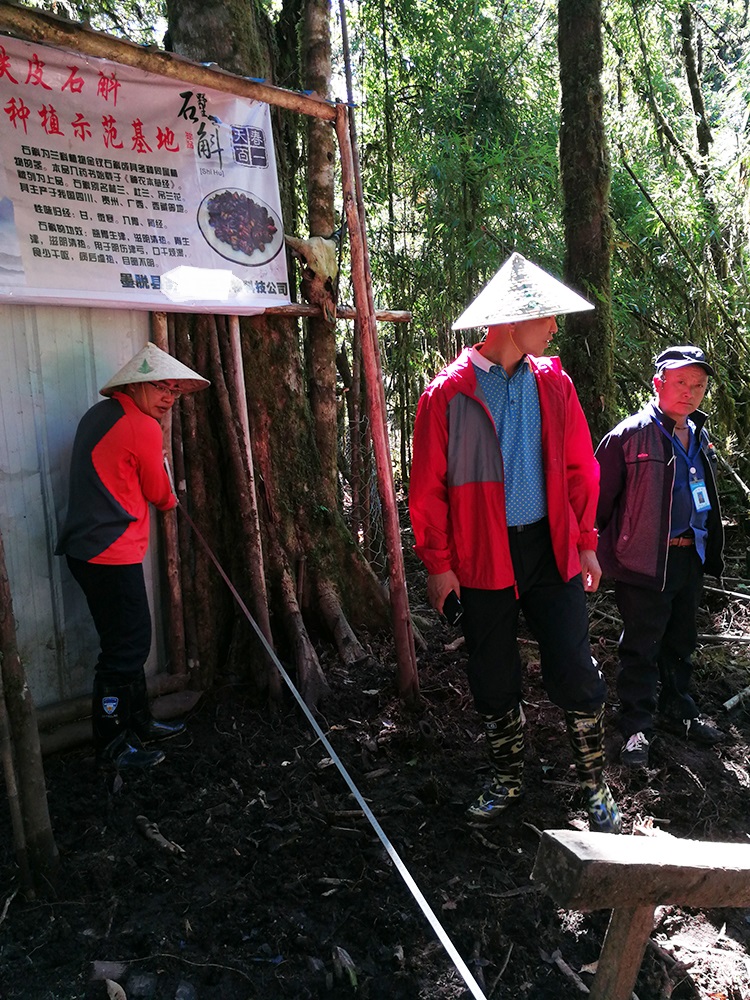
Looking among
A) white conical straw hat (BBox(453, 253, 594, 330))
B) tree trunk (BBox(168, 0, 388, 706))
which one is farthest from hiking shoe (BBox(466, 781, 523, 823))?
white conical straw hat (BBox(453, 253, 594, 330))

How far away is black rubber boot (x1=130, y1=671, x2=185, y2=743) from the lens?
3.75 m

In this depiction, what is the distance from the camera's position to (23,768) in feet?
8.49

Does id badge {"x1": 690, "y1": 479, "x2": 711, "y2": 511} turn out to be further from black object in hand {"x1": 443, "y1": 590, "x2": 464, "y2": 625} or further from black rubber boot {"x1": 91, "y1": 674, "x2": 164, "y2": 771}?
black rubber boot {"x1": 91, "y1": 674, "x2": 164, "y2": 771}

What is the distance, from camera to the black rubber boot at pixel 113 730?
3.58 meters

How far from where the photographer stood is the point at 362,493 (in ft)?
18.0

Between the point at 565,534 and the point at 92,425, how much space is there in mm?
2118

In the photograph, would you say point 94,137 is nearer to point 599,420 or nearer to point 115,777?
point 115,777

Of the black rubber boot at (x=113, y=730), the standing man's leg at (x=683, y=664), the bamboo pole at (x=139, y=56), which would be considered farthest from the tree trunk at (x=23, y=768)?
the standing man's leg at (x=683, y=664)

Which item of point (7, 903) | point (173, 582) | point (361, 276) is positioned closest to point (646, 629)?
point (361, 276)

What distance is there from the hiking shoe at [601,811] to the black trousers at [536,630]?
0.35 metres

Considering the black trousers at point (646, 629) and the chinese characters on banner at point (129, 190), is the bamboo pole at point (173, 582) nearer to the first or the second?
the chinese characters on banner at point (129, 190)

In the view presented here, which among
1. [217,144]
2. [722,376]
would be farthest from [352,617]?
[722,376]

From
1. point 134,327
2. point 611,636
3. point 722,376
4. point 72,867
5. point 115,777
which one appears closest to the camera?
point 72,867

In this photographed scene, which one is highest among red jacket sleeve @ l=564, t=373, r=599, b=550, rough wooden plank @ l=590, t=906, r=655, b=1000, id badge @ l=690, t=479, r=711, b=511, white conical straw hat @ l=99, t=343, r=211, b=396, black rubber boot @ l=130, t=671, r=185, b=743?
white conical straw hat @ l=99, t=343, r=211, b=396
